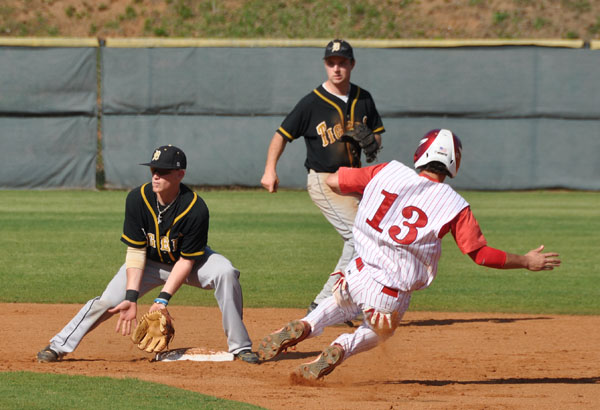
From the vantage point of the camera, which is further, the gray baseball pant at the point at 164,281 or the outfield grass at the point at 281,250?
the outfield grass at the point at 281,250

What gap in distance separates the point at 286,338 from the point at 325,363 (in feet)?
0.81

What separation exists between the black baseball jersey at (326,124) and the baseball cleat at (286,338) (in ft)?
7.61

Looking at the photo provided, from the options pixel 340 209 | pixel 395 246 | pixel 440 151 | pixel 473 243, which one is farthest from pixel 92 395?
pixel 340 209

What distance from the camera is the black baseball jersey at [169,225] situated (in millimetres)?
5410

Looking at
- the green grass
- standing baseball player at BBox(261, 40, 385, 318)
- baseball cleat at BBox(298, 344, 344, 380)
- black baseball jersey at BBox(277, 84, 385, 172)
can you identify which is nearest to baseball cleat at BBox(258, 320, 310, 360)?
baseball cleat at BBox(298, 344, 344, 380)

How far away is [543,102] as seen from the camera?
1819cm

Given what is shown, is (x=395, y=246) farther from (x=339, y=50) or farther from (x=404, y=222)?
(x=339, y=50)

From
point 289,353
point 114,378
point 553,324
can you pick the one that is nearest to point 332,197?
point 289,353

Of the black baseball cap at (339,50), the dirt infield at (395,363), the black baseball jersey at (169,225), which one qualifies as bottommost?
the dirt infield at (395,363)

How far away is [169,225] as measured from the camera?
541 centimetres

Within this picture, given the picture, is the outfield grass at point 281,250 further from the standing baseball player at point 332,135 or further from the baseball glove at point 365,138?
the baseball glove at point 365,138

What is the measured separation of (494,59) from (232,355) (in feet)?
45.6

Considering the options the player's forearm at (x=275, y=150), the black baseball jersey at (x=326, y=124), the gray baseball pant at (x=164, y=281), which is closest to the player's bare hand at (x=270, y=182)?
the player's forearm at (x=275, y=150)

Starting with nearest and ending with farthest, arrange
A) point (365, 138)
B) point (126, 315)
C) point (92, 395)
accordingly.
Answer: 1. point (92, 395)
2. point (126, 315)
3. point (365, 138)
